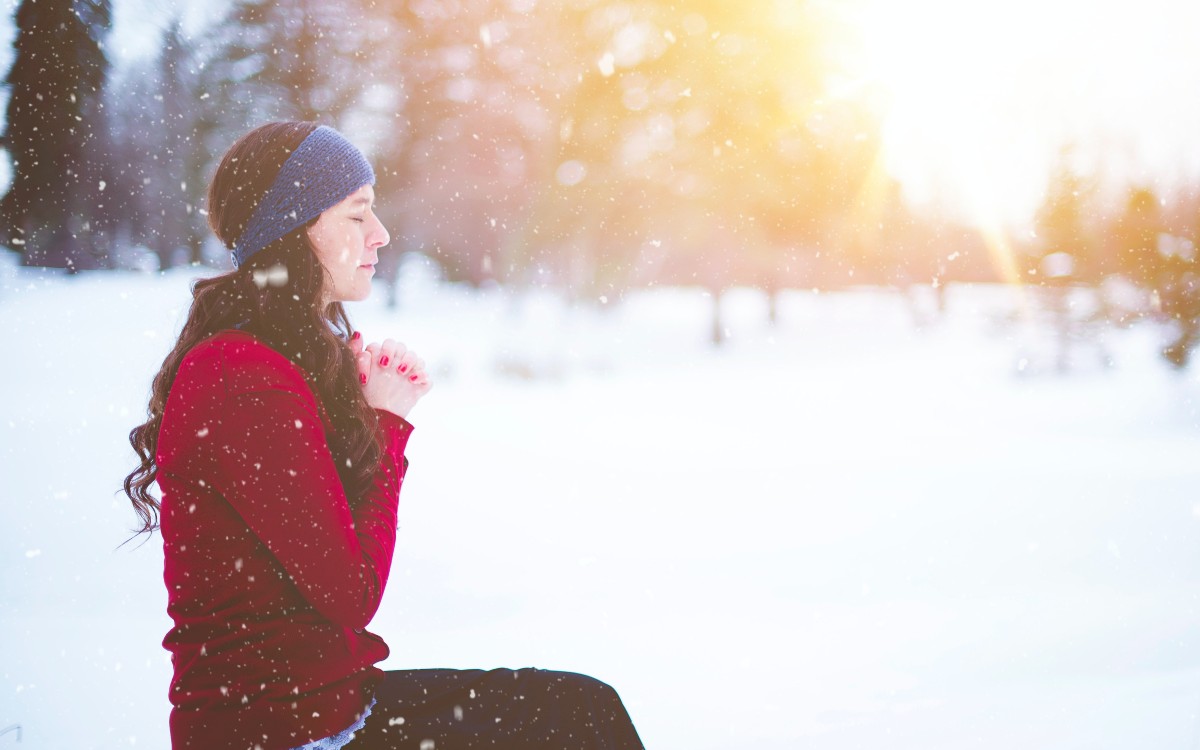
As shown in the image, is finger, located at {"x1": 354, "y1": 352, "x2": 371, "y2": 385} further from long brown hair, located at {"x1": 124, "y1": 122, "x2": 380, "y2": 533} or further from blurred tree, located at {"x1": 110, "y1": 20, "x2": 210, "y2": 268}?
blurred tree, located at {"x1": 110, "y1": 20, "x2": 210, "y2": 268}

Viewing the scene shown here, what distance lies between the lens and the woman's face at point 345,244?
37.8 inches

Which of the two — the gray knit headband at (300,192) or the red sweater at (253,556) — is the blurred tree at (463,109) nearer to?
the gray knit headband at (300,192)

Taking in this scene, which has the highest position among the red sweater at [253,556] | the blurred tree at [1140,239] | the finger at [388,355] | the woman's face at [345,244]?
the blurred tree at [1140,239]

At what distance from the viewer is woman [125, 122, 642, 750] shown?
0.77 m

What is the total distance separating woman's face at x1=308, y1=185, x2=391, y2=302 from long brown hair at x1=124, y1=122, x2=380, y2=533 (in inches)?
0.7

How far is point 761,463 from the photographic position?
4.52 meters

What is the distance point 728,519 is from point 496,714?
305cm

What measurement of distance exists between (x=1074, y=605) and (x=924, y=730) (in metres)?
1.34

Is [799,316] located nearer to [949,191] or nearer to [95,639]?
[949,191]

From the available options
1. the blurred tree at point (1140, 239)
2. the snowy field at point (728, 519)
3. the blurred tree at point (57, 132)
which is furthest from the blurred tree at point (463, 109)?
the blurred tree at point (1140, 239)

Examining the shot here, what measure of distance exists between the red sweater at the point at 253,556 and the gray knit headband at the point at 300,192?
6.2 inches

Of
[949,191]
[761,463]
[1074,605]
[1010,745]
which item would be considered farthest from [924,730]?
[949,191]

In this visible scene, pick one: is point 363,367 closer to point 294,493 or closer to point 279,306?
point 279,306

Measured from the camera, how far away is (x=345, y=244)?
3.20 feet
